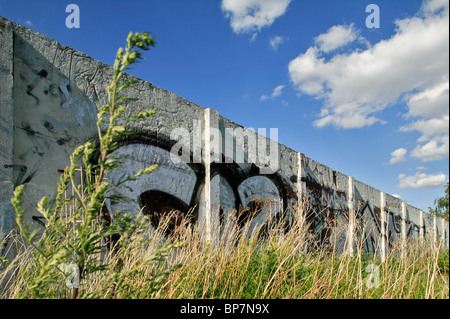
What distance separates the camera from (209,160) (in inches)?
185

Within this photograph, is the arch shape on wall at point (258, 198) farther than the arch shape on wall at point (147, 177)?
Yes

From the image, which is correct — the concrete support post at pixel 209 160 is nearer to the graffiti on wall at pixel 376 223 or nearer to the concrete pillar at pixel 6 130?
the concrete pillar at pixel 6 130

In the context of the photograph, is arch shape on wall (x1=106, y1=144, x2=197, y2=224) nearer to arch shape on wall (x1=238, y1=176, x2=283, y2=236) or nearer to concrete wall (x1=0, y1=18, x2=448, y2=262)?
concrete wall (x1=0, y1=18, x2=448, y2=262)

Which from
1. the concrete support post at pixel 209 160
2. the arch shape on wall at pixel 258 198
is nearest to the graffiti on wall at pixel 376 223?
the arch shape on wall at pixel 258 198

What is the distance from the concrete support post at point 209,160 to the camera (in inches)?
179

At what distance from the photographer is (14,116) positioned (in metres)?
2.95

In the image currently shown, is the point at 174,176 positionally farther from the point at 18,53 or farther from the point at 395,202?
the point at 395,202

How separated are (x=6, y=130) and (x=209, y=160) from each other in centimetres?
240

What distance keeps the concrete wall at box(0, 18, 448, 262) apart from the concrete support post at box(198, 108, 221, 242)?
13mm

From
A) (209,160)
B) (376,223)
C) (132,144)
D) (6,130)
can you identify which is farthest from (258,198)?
(376,223)

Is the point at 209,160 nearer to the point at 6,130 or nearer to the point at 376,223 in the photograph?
the point at 6,130

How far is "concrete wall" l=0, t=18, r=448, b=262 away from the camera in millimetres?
→ 2955
